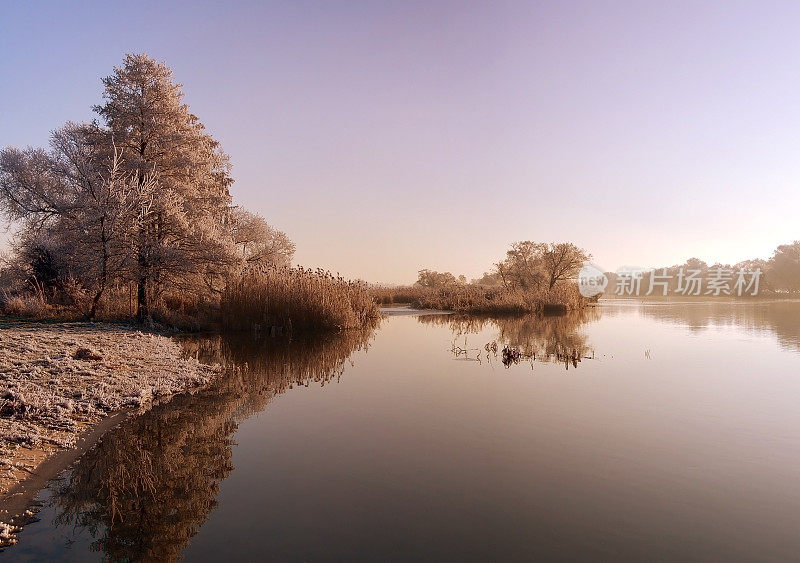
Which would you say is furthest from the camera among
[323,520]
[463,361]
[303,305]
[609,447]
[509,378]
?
[303,305]

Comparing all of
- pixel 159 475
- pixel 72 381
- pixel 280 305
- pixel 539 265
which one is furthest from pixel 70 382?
pixel 539 265

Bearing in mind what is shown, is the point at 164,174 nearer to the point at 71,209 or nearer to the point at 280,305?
the point at 71,209

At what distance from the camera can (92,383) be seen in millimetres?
7633

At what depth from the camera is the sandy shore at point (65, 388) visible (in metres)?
5.09

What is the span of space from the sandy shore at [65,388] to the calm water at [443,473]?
1.18ft

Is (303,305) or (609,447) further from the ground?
(303,305)

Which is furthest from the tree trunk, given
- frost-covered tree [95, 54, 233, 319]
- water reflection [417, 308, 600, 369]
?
water reflection [417, 308, 600, 369]

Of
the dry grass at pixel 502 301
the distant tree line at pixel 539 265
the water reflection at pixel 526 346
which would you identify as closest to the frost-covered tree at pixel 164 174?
the water reflection at pixel 526 346

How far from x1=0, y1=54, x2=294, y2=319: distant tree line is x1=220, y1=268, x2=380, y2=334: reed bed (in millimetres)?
1245

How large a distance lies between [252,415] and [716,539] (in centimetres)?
560

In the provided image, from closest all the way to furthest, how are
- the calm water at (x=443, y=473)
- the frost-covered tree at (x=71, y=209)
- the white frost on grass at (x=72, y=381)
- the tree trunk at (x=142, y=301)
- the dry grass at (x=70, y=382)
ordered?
the calm water at (x=443, y=473), the dry grass at (x=70, y=382), the white frost on grass at (x=72, y=381), the frost-covered tree at (x=71, y=209), the tree trunk at (x=142, y=301)

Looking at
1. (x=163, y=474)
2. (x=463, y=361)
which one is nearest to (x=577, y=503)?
(x=163, y=474)

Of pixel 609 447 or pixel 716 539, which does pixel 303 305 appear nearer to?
pixel 609 447

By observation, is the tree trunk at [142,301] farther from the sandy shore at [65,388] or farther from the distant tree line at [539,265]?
the distant tree line at [539,265]
